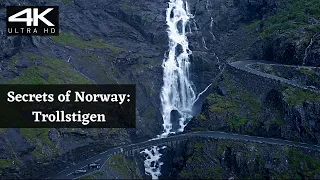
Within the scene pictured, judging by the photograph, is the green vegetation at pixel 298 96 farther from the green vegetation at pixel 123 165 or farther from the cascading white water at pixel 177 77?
the green vegetation at pixel 123 165

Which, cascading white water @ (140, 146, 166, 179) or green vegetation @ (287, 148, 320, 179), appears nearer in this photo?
green vegetation @ (287, 148, 320, 179)

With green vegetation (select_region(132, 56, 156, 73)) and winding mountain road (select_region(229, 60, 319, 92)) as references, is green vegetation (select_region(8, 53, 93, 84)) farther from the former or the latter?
winding mountain road (select_region(229, 60, 319, 92))

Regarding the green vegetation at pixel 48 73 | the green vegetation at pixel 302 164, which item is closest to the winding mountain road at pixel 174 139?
the green vegetation at pixel 302 164

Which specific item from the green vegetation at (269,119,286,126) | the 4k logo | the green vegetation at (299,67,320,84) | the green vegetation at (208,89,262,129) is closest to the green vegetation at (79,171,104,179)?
the green vegetation at (208,89,262,129)

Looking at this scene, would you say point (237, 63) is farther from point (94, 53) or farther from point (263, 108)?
point (94, 53)

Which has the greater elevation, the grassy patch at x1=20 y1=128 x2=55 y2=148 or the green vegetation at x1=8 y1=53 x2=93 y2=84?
the green vegetation at x1=8 y1=53 x2=93 y2=84
